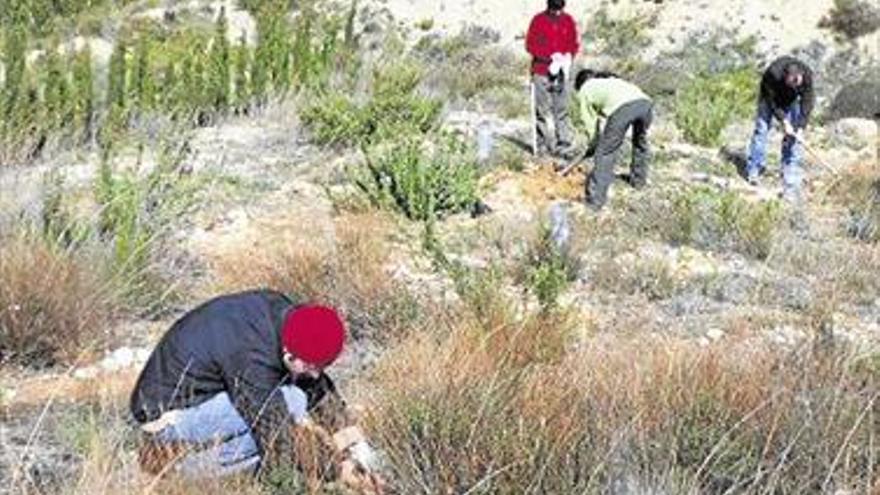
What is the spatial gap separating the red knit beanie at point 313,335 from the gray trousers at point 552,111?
8144 millimetres

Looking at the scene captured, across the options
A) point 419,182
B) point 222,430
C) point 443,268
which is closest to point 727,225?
point 419,182

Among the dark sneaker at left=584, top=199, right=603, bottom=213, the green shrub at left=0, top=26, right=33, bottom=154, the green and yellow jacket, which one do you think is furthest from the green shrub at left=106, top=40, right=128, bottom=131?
the dark sneaker at left=584, top=199, right=603, bottom=213

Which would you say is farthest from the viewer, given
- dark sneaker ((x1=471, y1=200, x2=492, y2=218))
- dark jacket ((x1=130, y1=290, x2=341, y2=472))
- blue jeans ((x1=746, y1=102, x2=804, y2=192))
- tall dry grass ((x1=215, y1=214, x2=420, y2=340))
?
blue jeans ((x1=746, y1=102, x2=804, y2=192))

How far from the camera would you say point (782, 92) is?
12.0 meters

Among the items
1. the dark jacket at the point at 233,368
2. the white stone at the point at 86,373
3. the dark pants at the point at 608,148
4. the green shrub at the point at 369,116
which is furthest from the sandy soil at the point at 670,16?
the dark jacket at the point at 233,368

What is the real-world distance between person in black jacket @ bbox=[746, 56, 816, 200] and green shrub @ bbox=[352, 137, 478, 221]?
3007mm

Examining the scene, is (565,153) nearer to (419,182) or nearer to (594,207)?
(594,207)

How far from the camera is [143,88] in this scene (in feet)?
43.1

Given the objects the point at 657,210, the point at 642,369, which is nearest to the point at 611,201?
the point at 657,210

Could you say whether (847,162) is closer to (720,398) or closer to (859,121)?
(859,121)

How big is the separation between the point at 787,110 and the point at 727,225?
255 centimetres

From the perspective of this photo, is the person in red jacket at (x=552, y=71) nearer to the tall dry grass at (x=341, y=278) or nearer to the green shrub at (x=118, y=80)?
the green shrub at (x=118, y=80)

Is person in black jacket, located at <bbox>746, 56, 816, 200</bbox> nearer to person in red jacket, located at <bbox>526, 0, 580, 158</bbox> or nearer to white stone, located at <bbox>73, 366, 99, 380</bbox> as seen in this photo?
person in red jacket, located at <bbox>526, 0, 580, 158</bbox>

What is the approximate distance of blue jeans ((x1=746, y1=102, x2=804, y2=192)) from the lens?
12.1 m
